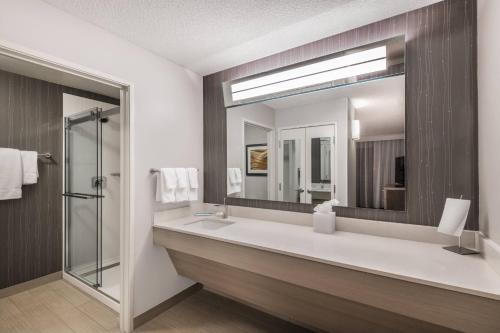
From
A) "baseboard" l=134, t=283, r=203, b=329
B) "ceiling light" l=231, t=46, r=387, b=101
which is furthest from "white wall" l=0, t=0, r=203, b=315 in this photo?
"ceiling light" l=231, t=46, r=387, b=101

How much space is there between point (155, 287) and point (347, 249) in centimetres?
160

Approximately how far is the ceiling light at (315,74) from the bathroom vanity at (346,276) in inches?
43.0

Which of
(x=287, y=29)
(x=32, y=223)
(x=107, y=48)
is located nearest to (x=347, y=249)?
(x=287, y=29)

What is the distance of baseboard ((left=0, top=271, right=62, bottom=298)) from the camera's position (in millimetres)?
2163

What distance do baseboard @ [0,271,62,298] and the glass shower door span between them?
11 cm

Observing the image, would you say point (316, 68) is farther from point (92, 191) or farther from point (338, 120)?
point (92, 191)

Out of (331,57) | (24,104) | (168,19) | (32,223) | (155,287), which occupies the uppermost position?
(168,19)

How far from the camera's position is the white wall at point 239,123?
6.63ft

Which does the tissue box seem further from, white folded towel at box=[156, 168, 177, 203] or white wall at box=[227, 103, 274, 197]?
white folded towel at box=[156, 168, 177, 203]

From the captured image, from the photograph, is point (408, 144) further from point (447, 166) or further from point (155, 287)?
point (155, 287)

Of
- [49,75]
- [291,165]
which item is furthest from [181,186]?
[49,75]

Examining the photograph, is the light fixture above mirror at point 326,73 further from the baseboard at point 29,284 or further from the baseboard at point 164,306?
the baseboard at point 29,284

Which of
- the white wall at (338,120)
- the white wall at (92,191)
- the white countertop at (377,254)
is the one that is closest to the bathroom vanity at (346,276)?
the white countertop at (377,254)

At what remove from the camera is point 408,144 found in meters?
1.46
